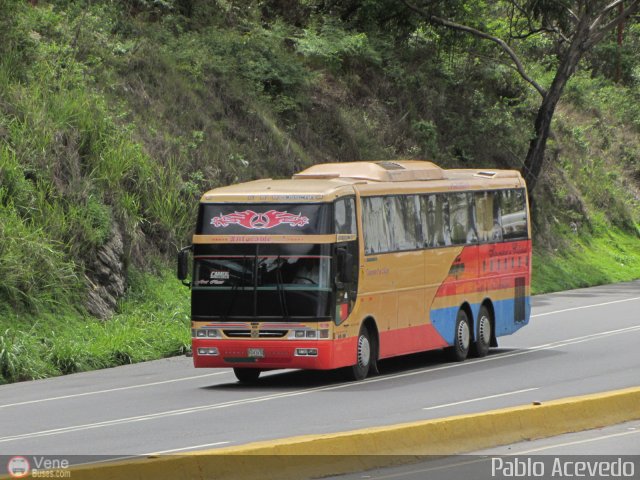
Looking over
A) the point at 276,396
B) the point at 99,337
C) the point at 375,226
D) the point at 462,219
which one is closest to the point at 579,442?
the point at 276,396

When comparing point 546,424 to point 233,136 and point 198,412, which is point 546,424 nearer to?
point 198,412

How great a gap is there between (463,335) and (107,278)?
24.2 ft

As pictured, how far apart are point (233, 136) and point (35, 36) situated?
20.1ft

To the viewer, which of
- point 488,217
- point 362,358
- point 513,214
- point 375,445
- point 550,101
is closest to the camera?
point 375,445

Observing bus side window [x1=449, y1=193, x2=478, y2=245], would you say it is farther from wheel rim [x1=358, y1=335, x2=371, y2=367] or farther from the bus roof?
wheel rim [x1=358, y1=335, x2=371, y2=367]

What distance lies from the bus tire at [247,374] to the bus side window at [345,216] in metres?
2.70

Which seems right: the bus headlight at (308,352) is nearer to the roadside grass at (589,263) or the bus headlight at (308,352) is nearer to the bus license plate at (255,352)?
the bus license plate at (255,352)

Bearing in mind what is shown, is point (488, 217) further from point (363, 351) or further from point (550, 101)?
point (550, 101)

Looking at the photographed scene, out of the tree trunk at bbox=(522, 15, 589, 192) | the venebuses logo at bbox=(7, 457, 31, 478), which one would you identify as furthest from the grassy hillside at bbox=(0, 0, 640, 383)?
the venebuses logo at bbox=(7, 457, 31, 478)

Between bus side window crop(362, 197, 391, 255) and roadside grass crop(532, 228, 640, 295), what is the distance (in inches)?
763

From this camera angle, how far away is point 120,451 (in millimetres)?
13906

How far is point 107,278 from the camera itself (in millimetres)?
27766

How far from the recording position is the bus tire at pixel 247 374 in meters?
21.8

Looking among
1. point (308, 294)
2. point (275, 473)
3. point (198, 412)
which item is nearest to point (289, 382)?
point (308, 294)
